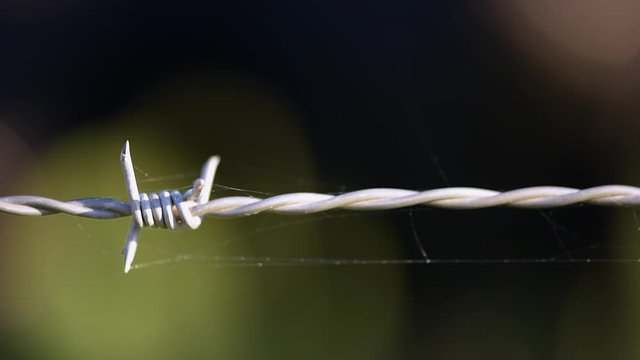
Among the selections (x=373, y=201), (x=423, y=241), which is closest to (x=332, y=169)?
(x=423, y=241)

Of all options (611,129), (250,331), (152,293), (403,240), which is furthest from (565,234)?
(152,293)

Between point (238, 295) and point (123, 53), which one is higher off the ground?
point (123, 53)

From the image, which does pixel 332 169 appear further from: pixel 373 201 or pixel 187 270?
pixel 373 201

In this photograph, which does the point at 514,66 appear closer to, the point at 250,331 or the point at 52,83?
the point at 250,331

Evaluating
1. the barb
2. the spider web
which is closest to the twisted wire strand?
the barb

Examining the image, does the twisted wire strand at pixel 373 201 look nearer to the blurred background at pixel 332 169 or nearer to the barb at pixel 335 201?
the barb at pixel 335 201

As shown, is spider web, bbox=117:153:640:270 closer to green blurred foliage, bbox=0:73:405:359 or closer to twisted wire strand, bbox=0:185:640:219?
green blurred foliage, bbox=0:73:405:359

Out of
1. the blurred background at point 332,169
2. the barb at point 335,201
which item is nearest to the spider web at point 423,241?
the blurred background at point 332,169
